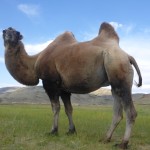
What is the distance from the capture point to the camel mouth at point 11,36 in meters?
12.4

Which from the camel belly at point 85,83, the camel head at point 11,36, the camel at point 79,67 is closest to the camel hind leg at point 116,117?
the camel at point 79,67

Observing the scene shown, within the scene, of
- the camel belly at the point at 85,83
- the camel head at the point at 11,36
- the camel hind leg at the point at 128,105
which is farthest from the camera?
the camel head at the point at 11,36

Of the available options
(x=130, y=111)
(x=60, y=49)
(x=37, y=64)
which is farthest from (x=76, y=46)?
(x=130, y=111)

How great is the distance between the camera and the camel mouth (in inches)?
487

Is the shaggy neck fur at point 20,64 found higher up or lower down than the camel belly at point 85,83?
higher up

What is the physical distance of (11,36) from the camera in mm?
12398

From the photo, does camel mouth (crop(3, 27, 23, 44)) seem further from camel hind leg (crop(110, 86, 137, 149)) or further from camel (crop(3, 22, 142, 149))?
camel hind leg (crop(110, 86, 137, 149))

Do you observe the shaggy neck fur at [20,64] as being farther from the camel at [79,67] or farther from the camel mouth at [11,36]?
the camel mouth at [11,36]

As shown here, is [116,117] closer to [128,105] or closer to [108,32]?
[128,105]

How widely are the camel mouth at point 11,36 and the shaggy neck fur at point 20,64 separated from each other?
0.14 metres

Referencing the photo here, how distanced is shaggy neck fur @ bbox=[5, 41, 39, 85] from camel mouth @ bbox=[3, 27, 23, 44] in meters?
0.14

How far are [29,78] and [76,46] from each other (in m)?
2.16

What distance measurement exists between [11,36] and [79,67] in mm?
3157

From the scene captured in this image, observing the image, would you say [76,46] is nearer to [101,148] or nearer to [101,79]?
[101,79]
